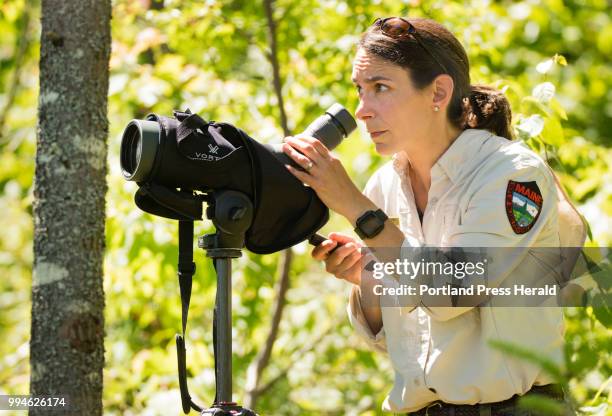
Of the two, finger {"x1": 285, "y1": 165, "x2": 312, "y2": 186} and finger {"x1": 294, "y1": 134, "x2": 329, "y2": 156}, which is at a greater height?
finger {"x1": 294, "y1": 134, "x2": 329, "y2": 156}

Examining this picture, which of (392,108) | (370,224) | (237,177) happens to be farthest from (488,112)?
(237,177)

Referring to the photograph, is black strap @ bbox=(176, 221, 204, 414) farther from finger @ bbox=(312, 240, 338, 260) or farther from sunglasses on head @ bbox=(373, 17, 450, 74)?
sunglasses on head @ bbox=(373, 17, 450, 74)

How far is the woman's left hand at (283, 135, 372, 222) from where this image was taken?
1835mm

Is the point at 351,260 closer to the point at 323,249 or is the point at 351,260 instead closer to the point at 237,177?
the point at 323,249

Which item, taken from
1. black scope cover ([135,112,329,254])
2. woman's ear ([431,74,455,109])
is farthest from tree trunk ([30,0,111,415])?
woman's ear ([431,74,455,109])

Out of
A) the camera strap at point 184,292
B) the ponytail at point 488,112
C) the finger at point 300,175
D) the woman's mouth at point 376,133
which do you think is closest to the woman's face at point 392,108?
the woman's mouth at point 376,133

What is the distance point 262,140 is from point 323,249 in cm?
147

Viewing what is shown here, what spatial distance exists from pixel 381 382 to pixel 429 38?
2.86 m

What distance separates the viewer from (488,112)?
203 cm

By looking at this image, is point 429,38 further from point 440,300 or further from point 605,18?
point 605,18

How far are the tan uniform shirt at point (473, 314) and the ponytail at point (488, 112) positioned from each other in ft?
0.21

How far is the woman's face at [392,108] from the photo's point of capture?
6.40 ft

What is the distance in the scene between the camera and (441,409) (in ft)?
6.11

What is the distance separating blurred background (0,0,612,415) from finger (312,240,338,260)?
0.72m
